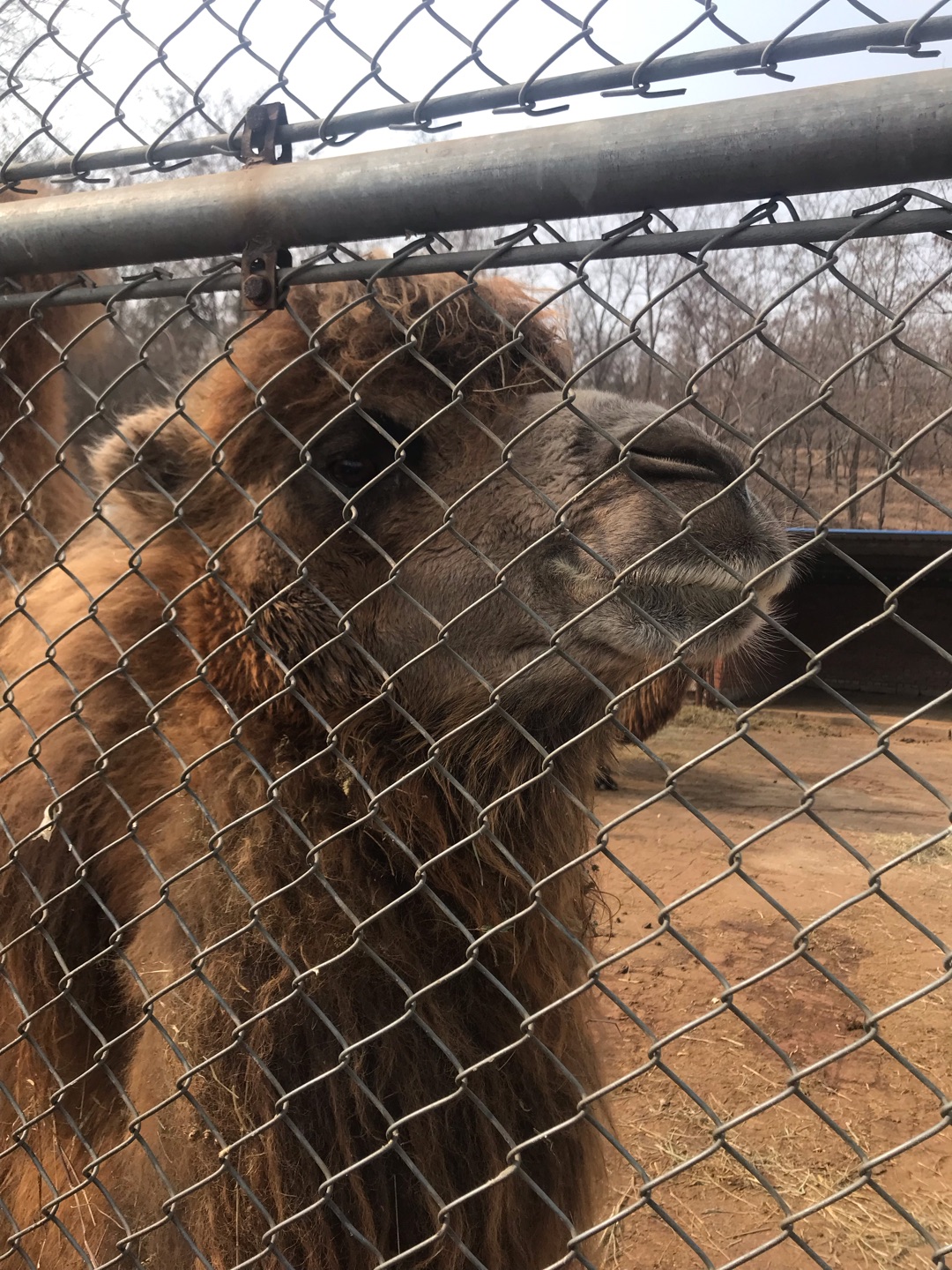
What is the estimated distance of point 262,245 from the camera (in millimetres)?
1704

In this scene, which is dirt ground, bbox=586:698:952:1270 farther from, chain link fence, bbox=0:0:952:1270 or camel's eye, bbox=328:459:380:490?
camel's eye, bbox=328:459:380:490

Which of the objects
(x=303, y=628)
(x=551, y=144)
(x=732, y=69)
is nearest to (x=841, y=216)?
(x=732, y=69)

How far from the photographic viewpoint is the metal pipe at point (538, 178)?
1.17 meters

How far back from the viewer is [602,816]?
8164 mm

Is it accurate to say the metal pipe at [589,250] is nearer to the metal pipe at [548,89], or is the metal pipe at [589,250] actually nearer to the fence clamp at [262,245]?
the fence clamp at [262,245]

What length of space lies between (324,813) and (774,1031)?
12.7ft

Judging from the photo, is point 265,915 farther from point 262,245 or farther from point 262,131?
point 262,131

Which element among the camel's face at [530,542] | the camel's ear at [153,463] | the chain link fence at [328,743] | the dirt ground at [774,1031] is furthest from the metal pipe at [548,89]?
the dirt ground at [774,1031]

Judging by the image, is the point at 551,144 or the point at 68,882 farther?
the point at 68,882

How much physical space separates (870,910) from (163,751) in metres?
5.86

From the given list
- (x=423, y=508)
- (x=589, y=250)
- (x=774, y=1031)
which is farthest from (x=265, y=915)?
(x=774, y=1031)

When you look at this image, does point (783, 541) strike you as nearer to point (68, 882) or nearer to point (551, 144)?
point (551, 144)

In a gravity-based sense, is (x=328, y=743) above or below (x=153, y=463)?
below

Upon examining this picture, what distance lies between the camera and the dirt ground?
185 cm
